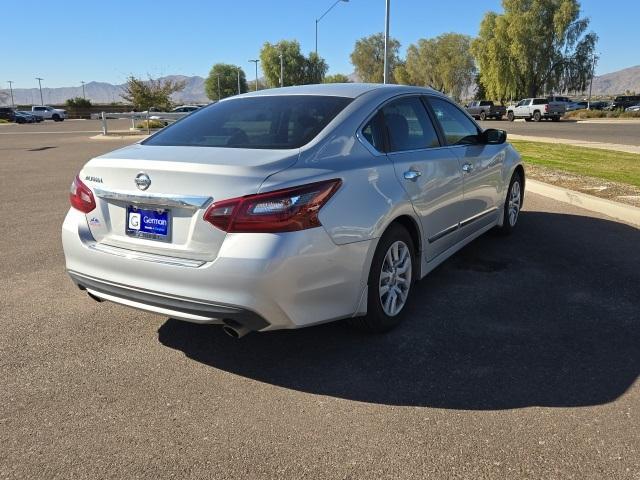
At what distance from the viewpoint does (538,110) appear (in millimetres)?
42562

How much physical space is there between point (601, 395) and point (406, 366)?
1069 millimetres

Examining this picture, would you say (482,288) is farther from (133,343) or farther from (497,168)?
(133,343)

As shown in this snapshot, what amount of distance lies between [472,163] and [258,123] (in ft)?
7.01

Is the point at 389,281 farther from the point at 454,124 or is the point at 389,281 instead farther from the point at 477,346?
the point at 454,124

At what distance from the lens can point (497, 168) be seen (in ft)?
18.4

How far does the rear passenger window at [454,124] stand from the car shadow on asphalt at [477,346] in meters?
1.22

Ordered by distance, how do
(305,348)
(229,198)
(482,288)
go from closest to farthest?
(229,198) → (305,348) → (482,288)

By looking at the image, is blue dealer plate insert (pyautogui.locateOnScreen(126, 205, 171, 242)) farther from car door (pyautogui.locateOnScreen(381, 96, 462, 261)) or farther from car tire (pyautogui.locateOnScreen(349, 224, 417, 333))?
car door (pyautogui.locateOnScreen(381, 96, 462, 261))

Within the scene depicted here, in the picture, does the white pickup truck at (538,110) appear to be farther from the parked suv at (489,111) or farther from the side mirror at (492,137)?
the side mirror at (492,137)

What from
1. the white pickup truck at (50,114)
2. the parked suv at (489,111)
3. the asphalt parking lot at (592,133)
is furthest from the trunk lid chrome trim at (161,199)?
the white pickup truck at (50,114)

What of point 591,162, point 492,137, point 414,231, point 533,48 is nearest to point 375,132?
→ point 414,231

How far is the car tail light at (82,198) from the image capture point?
11.0ft

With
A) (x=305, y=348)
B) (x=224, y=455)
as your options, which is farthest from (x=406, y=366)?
(x=224, y=455)

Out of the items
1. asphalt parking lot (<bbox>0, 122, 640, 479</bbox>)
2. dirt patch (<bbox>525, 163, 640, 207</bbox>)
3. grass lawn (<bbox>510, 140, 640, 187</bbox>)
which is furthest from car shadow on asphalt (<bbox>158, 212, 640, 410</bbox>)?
grass lawn (<bbox>510, 140, 640, 187</bbox>)
